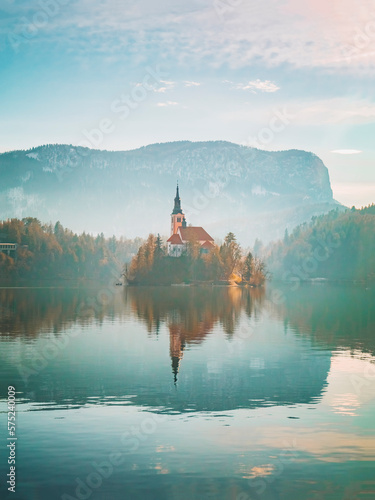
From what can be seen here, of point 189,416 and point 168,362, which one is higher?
point 168,362

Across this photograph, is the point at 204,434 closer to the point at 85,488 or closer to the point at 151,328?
the point at 85,488

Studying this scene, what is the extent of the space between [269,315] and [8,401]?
68861mm

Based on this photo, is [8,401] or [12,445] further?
[8,401]

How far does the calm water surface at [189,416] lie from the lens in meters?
23.6

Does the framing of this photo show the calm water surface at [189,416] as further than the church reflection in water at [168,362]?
No

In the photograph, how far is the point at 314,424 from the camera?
3125 centimetres

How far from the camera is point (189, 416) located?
3244cm

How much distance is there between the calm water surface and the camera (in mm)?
23562

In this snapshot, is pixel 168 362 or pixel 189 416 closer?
pixel 189 416

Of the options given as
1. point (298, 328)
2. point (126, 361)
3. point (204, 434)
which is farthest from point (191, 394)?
point (298, 328)

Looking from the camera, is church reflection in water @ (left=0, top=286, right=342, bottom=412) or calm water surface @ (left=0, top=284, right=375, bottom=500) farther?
church reflection in water @ (left=0, top=286, right=342, bottom=412)

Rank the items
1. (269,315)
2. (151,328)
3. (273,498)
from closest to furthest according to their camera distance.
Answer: (273,498)
(151,328)
(269,315)

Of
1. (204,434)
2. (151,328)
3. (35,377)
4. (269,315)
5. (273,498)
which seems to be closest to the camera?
(273,498)

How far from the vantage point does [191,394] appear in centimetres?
3797
